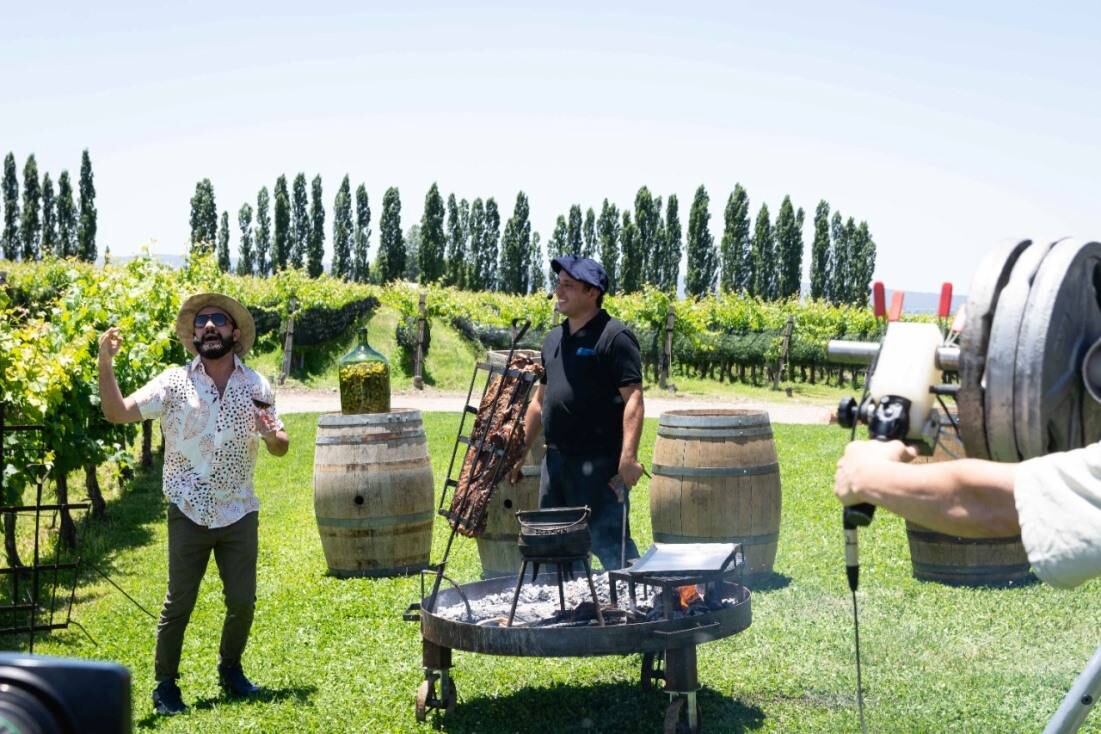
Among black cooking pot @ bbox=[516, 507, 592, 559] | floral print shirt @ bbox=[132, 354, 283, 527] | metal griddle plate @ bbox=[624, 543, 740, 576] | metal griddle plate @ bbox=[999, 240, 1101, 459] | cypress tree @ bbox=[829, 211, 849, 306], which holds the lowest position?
metal griddle plate @ bbox=[624, 543, 740, 576]

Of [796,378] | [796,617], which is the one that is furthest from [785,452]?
[796,378]

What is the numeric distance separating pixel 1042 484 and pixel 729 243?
187ft

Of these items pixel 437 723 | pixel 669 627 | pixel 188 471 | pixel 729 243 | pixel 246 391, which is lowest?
pixel 437 723

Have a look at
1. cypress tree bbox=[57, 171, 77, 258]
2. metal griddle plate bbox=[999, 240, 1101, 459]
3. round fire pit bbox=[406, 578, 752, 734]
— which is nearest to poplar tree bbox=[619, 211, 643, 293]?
cypress tree bbox=[57, 171, 77, 258]

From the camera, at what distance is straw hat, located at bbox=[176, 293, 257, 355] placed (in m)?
5.70

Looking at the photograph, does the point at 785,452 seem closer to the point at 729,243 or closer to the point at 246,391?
the point at 246,391

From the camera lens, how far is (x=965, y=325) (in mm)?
2615

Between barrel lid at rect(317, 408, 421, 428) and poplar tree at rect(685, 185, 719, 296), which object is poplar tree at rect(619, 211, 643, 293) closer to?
poplar tree at rect(685, 185, 719, 296)

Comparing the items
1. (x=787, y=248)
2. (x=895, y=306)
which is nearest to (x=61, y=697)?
(x=895, y=306)

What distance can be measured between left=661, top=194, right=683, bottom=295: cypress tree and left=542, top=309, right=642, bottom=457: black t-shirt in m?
54.4

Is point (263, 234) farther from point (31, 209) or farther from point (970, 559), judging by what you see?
point (970, 559)

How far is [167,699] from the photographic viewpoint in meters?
5.56

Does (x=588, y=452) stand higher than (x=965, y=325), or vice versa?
(x=965, y=325)

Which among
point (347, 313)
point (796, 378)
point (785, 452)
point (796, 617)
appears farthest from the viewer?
point (796, 378)
